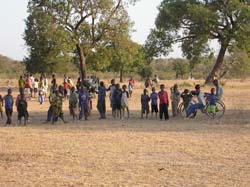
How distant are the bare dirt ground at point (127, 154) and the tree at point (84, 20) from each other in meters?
20.8

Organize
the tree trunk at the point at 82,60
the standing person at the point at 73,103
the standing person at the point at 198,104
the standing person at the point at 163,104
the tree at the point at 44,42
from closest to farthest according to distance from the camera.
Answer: the standing person at the point at 198,104
the standing person at the point at 163,104
the standing person at the point at 73,103
the tree at the point at 44,42
the tree trunk at the point at 82,60

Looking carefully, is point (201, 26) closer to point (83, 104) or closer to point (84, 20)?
point (84, 20)

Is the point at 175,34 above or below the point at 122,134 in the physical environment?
above

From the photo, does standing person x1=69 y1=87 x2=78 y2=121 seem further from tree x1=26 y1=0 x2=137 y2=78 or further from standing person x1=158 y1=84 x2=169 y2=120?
tree x1=26 y1=0 x2=137 y2=78

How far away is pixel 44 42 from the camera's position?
133 feet

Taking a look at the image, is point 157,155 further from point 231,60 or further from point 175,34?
point 231,60

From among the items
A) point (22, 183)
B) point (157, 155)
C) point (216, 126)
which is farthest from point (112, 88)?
point (22, 183)

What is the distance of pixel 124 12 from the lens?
39.8 m

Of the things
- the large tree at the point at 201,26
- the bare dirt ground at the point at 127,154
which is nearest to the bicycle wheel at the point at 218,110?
the bare dirt ground at the point at 127,154

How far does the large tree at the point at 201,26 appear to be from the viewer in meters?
43.5

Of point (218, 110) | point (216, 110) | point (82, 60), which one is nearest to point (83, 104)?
point (216, 110)

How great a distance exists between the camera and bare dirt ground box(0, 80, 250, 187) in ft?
30.6

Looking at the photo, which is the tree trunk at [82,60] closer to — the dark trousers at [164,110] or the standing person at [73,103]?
the standing person at [73,103]

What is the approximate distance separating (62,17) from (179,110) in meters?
20.1
